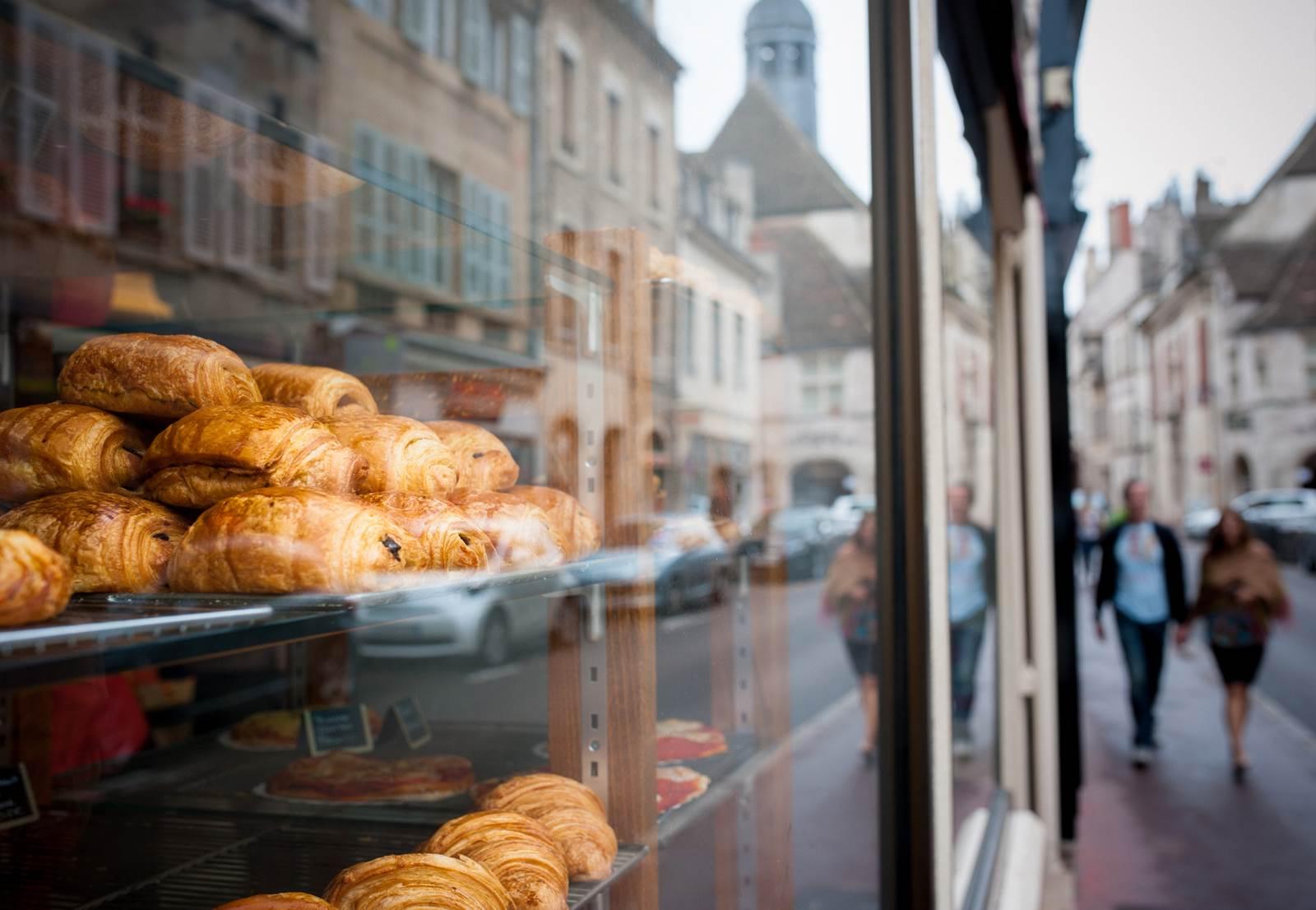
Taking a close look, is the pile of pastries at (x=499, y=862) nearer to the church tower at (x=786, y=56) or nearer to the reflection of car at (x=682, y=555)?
the reflection of car at (x=682, y=555)

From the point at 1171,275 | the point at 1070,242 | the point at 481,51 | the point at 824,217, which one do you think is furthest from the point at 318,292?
the point at 1171,275

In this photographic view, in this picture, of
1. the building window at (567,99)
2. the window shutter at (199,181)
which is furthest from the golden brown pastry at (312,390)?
the building window at (567,99)

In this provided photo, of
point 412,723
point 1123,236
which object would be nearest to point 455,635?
point 412,723

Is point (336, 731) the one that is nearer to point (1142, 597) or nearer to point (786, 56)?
point (786, 56)

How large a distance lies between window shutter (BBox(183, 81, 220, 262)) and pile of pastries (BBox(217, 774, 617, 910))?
38.2 inches

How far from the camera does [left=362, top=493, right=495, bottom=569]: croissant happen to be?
3.65 feet

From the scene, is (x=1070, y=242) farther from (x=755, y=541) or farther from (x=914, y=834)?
(x=914, y=834)

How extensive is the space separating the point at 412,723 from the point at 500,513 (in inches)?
40.5

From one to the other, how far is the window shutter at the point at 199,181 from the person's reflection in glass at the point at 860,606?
1.35 m

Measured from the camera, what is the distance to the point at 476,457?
1427 millimetres

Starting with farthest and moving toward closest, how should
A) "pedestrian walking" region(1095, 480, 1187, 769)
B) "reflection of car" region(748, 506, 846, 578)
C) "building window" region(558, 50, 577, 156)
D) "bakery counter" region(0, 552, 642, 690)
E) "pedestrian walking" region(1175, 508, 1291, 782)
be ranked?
"pedestrian walking" region(1095, 480, 1187, 769) → "pedestrian walking" region(1175, 508, 1291, 782) → "building window" region(558, 50, 577, 156) → "reflection of car" region(748, 506, 846, 578) → "bakery counter" region(0, 552, 642, 690)

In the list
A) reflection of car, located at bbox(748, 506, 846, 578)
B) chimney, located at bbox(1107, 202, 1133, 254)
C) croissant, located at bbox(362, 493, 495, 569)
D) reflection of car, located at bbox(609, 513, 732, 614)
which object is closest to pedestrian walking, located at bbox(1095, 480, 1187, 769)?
reflection of car, located at bbox(748, 506, 846, 578)

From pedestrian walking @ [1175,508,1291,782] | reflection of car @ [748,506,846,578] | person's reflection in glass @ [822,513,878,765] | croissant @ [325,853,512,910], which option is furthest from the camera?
pedestrian walking @ [1175,508,1291,782]

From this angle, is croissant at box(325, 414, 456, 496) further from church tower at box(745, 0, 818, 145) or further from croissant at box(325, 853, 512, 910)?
church tower at box(745, 0, 818, 145)
